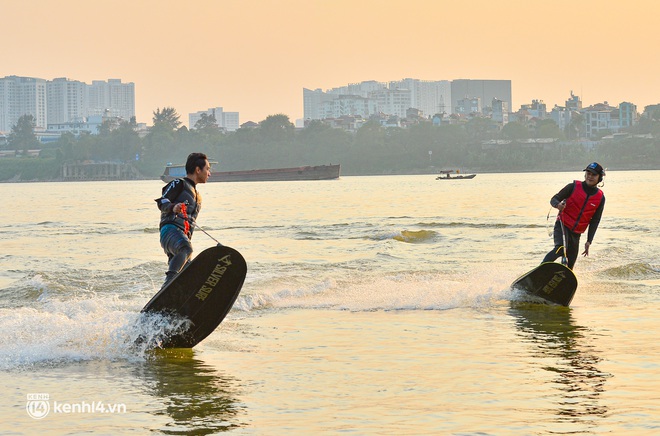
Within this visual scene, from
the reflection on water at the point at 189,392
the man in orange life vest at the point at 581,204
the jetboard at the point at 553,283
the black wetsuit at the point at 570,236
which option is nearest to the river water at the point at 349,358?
the reflection on water at the point at 189,392

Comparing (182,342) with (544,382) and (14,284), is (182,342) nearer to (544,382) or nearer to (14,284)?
(544,382)

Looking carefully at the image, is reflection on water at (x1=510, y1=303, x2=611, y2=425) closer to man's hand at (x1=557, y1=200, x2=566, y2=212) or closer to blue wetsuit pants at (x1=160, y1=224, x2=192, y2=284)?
man's hand at (x1=557, y1=200, x2=566, y2=212)

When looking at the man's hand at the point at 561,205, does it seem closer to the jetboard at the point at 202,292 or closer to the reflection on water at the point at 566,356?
the reflection on water at the point at 566,356

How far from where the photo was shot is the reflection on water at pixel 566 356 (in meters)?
8.08

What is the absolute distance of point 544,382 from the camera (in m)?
8.91

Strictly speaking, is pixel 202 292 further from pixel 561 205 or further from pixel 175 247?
pixel 561 205

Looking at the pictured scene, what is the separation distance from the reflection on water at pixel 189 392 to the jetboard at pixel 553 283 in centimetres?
505

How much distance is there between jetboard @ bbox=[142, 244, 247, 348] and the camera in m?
10.1

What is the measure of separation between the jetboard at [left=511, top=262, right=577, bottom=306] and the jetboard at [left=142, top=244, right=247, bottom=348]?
4.76m

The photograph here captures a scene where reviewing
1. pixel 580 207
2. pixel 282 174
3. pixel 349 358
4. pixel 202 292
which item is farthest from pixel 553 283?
pixel 282 174

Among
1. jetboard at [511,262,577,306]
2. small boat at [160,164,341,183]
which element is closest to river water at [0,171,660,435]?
jetboard at [511,262,577,306]

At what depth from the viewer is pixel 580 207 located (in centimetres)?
1315

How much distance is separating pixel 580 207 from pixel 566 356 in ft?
11.4

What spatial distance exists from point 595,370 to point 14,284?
37.1ft
